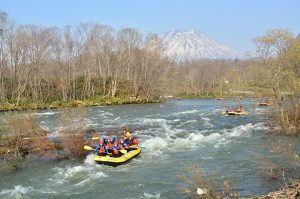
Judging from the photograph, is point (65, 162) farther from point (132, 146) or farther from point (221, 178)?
point (221, 178)

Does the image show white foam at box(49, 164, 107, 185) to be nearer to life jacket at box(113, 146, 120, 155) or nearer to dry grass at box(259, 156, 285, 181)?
life jacket at box(113, 146, 120, 155)

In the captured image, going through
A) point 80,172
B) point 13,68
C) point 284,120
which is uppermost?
point 13,68

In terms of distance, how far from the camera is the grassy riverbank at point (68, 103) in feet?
154

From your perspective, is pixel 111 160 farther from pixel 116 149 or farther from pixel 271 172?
pixel 271 172

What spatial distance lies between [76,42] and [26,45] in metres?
8.70

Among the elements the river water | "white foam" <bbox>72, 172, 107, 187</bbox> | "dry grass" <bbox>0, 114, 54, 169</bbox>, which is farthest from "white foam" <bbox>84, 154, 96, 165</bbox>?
"dry grass" <bbox>0, 114, 54, 169</bbox>

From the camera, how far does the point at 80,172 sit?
1762 cm

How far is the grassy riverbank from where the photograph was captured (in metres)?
47.0

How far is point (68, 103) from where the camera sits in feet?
169

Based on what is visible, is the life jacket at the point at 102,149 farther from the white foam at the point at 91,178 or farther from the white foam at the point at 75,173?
the white foam at the point at 91,178

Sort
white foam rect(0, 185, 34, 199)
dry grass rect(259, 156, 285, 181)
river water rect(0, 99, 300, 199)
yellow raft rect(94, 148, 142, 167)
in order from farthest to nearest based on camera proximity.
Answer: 1. yellow raft rect(94, 148, 142, 167)
2. dry grass rect(259, 156, 285, 181)
3. river water rect(0, 99, 300, 199)
4. white foam rect(0, 185, 34, 199)

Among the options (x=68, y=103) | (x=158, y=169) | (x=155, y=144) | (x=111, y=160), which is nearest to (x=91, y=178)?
(x=111, y=160)

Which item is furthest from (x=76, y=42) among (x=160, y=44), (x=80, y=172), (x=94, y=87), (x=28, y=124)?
(x=80, y=172)

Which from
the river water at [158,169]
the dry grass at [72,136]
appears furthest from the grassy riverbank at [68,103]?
the dry grass at [72,136]
